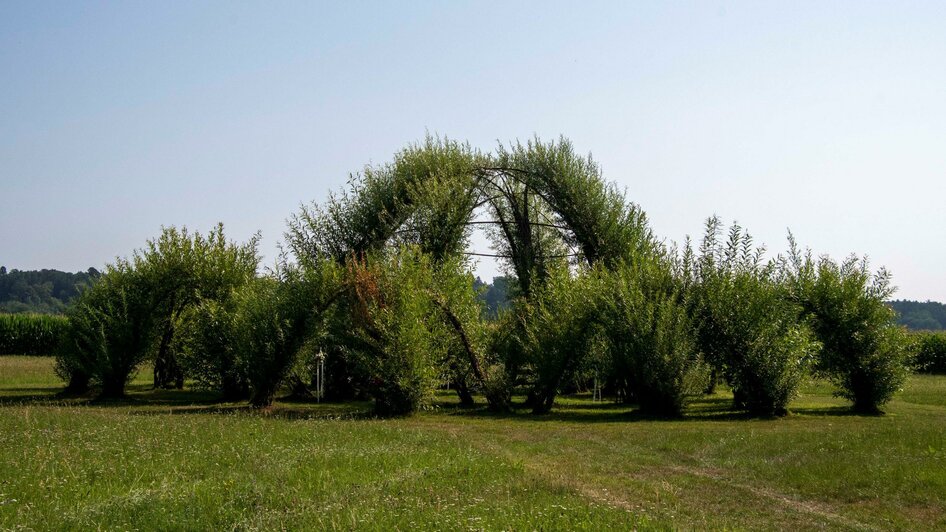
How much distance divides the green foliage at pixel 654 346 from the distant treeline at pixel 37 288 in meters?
163

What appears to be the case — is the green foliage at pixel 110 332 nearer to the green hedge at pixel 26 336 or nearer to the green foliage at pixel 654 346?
the green foliage at pixel 654 346

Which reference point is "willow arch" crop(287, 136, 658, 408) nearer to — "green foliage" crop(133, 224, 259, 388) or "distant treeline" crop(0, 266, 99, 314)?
"green foliage" crop(133, 224, 259, 388)

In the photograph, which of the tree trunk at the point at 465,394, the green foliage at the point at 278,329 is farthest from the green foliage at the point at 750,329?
the green foliage at the point at 278,329

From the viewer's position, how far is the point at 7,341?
6372cm

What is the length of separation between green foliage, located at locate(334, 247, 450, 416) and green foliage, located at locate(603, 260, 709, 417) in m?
6.71

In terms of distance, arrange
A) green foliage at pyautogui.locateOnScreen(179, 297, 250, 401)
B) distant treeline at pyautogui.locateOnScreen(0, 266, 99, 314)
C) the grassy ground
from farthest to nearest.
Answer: distant treeline at pyautogui.locateOnScreen(0, 266, 99, 314) < green foliage at pyautogui.locateOnScreen(179, 297, 250, 401) < the grassy ground

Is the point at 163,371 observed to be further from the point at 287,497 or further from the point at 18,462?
the point at 287,497

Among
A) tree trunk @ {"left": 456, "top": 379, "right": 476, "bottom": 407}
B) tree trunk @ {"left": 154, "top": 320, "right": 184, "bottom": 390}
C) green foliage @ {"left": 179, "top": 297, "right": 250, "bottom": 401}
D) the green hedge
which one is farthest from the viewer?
the green hedge

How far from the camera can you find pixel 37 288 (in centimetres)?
18425

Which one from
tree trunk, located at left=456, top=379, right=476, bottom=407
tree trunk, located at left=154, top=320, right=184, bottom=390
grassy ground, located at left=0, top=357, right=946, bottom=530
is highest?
tree trunk, located at left=154, top=320, right=184, bottom=390

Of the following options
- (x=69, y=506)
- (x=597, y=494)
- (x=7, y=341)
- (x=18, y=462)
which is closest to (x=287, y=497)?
(x=69, y=506)

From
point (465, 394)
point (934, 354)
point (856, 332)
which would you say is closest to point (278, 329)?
point (465, 394)

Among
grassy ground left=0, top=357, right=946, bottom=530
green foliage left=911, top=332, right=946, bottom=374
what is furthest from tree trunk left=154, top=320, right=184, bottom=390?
green foliage left=911, top=332, right=946, bottom=374

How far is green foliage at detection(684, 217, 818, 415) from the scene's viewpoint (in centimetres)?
2878
